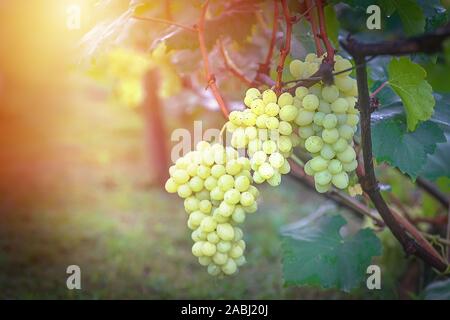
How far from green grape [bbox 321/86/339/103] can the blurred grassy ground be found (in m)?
0.55

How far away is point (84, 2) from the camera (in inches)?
55.3

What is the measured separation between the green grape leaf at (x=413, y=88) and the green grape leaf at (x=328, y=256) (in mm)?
556

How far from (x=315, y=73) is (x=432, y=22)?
0.47 meters

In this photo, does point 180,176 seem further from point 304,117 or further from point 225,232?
point 304,117

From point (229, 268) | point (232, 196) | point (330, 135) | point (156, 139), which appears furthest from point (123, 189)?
point (330, 135)

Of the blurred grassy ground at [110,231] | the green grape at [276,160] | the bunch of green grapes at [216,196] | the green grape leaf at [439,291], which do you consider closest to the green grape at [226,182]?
the bunch of green grapes at [216,196]

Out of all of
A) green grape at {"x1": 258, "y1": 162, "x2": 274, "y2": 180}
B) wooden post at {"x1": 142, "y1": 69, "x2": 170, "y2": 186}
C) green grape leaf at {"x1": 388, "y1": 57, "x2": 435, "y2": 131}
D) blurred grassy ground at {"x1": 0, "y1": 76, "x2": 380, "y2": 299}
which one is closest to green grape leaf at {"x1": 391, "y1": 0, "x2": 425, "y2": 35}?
green grape leaf at {"x1": 388, "y1": 57, "x2": 435, "y2": 131}

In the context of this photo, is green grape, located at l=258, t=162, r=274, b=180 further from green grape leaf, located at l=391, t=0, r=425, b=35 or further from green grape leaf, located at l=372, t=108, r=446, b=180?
green grape leaf, located at l=391, t=0, r=425, b=35

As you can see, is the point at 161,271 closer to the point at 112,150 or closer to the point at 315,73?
the point at 315,73

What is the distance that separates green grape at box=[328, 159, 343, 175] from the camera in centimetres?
109

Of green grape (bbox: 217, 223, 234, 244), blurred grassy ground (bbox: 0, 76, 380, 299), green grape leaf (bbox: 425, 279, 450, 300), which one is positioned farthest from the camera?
blurred grassy ground (bbox: 0, 76, 380, 299)

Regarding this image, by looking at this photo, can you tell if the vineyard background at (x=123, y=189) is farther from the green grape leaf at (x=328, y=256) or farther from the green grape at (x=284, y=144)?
the green grape at (x=284, y=144)
